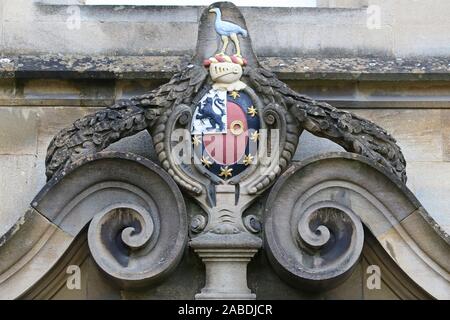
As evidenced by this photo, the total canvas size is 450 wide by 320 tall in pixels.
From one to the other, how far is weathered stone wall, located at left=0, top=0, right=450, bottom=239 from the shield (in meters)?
0.45

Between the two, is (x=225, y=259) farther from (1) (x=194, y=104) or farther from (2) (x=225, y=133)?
(1) (x=194, y=104)

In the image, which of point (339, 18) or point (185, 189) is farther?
point (339, 18)

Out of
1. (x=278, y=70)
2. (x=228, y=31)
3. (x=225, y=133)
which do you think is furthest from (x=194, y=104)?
(x=278, y=70)

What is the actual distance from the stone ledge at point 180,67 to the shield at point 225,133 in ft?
1.52

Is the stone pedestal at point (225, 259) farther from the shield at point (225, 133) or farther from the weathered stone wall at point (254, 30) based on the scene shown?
the weathered stone wall at point (254, 30)

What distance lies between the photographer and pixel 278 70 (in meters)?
7.25

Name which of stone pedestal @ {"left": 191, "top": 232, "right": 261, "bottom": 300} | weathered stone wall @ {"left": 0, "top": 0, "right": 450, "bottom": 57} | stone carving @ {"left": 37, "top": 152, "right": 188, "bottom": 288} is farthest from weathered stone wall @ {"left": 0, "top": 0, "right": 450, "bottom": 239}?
stone pedestal @ {"left": 191, "top": 232, "right": 261, "bottom": 300}

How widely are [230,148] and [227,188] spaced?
213 mm

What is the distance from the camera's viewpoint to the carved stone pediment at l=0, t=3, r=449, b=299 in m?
6.64

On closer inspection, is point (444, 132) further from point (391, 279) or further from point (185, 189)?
point (185, 189)

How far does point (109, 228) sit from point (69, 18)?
1510mm

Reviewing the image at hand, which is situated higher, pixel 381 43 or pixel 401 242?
pixel 381 43

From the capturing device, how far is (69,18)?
7562mm

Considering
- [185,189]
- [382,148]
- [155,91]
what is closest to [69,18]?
[155,91]
